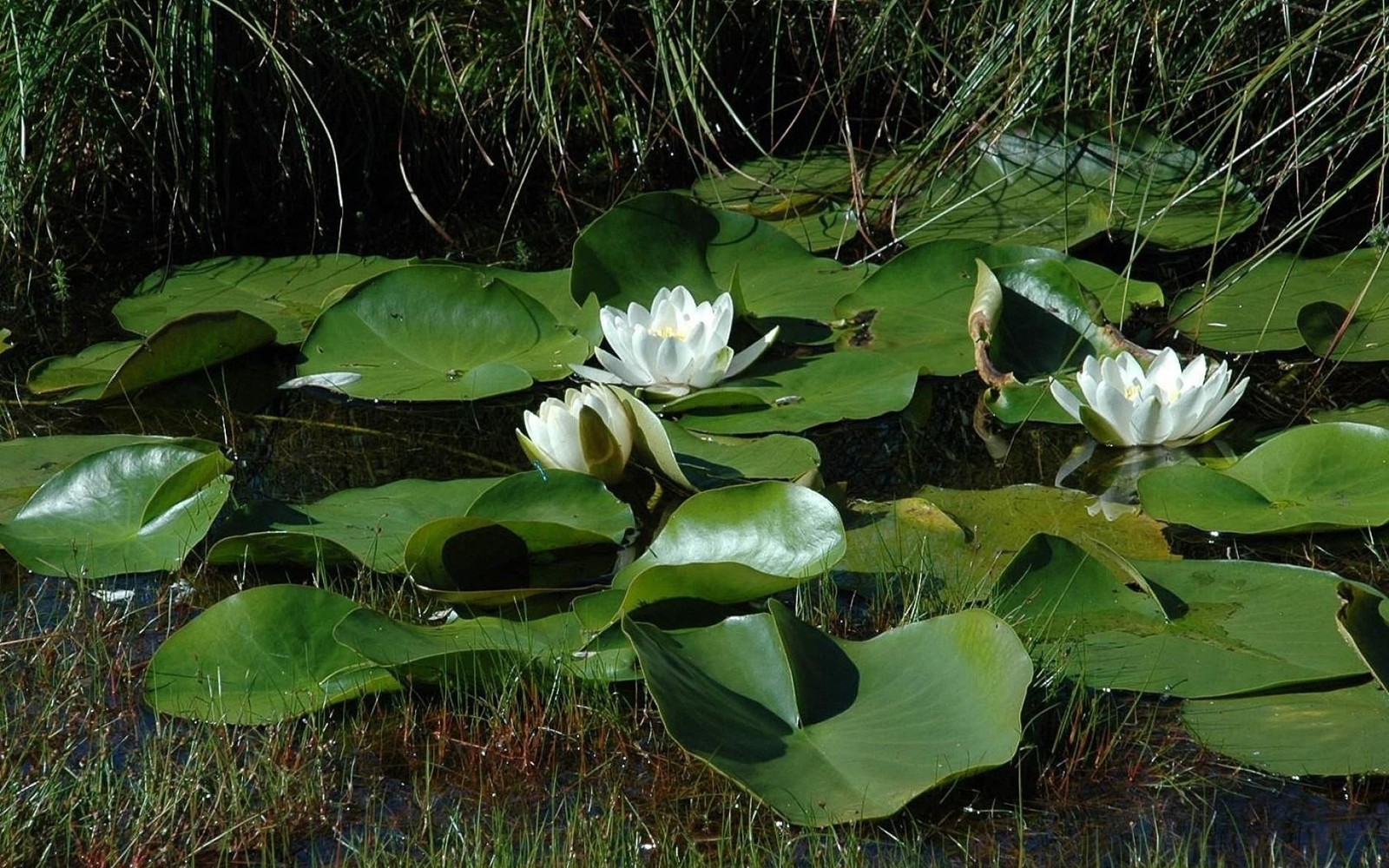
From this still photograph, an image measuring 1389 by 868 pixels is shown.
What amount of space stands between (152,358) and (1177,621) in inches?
83.3

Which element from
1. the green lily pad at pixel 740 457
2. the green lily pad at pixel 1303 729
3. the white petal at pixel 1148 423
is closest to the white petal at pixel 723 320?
the green lily pad at pixel 740 457

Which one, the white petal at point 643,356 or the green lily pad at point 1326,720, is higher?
the white petal at point 643,356

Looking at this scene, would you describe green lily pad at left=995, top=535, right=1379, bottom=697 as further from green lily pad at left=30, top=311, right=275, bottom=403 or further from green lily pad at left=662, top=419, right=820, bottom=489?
green lily pad at left=30, top=311, right=275, bottom=403

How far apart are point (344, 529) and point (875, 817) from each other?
3.55ft

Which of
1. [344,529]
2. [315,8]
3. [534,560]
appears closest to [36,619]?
[344,529]

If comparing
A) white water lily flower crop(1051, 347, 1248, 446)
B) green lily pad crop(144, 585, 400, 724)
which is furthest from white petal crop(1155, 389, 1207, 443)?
green lily pad crop(144, 585, 400, 724)

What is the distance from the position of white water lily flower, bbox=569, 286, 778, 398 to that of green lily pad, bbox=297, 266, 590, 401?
213mm

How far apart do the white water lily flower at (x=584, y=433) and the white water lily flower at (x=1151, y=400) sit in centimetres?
79

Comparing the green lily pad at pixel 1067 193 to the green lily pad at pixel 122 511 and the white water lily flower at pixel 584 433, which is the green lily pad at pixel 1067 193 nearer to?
the white water lily flower at pixel 584 433

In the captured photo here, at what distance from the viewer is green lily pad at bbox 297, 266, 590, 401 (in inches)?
117

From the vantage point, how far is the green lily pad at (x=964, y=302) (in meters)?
2.88

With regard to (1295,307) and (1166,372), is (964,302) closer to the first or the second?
(1166,372)

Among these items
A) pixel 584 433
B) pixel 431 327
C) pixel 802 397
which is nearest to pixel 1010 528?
pixel 802 397

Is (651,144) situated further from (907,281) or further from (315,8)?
(907,281)
